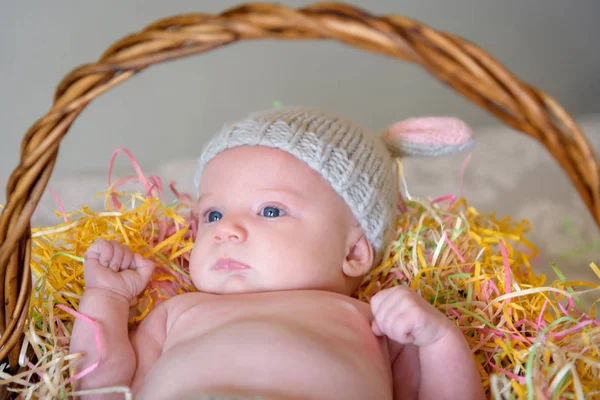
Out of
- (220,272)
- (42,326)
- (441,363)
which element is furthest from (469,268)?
(42,326)

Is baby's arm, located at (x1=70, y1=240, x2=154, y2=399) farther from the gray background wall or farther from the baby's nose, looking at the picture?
the gray background wall

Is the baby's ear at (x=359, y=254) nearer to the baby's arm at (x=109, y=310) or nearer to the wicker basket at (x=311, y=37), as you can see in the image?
the baby's arm at (x=109, y=310)

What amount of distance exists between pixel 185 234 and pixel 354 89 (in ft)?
4.24

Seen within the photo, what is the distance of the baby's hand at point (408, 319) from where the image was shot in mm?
854

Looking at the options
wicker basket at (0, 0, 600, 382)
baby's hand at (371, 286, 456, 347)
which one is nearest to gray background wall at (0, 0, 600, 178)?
wicker basket at (0, 0, 600, 382)

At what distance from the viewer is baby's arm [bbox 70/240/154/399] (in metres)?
0.91

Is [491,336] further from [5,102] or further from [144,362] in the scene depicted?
[5,102]

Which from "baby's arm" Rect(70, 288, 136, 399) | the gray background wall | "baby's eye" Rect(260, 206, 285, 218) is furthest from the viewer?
the gray background wall

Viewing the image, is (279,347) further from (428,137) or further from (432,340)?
(428,137)

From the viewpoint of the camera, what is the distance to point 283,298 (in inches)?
36.8

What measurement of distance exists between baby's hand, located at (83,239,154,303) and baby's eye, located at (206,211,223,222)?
0.46 ft

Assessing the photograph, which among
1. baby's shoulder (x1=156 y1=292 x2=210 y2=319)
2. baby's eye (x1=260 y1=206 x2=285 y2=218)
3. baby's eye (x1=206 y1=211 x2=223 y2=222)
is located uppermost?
baby's eye (x1=260 y1=206 x2=285 y2=218)

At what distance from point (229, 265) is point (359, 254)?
0.27 m

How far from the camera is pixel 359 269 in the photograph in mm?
1098
